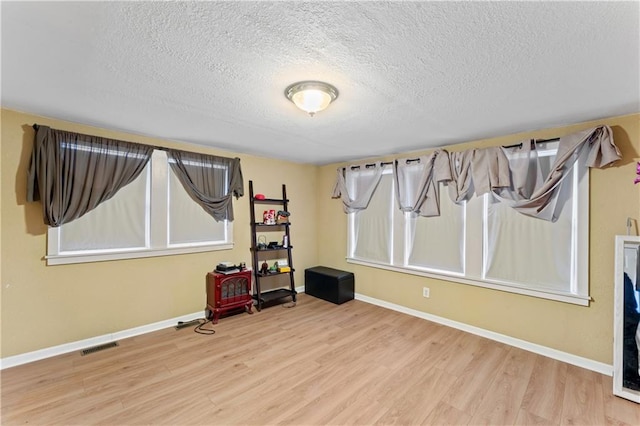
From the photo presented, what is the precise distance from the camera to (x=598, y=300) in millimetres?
2531

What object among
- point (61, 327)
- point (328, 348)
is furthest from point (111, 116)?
point (328, 348)

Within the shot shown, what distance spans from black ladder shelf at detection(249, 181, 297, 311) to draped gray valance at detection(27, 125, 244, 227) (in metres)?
1.02

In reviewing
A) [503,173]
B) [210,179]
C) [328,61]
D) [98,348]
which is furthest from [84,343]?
[503,173]

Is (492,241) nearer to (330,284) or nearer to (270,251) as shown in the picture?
(330,284)

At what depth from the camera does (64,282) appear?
275cm

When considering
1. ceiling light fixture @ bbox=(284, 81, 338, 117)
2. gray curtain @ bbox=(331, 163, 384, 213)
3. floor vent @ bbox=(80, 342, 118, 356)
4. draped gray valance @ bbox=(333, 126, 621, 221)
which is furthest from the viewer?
gray curtain @ bbox=(331, 163, 384, 213)

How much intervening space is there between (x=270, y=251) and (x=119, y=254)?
6.75 feet

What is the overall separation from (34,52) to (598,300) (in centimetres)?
461

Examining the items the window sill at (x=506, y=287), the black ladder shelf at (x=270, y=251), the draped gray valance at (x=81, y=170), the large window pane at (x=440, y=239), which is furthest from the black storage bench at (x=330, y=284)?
the draped gray valance at (x=81, y=170)

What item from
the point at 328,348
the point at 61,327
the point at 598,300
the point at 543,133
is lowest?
the point at 328,348

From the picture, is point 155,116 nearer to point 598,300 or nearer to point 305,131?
point 305,131

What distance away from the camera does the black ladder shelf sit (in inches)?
163

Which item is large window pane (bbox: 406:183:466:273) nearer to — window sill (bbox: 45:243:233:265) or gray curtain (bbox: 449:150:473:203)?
gray curtain (bbox: 449:150:473:203)

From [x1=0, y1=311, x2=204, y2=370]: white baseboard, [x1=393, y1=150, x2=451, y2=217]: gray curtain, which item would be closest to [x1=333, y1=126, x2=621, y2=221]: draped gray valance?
[x1=393, y1=150, x2=451, y2=217]: gray curtain
